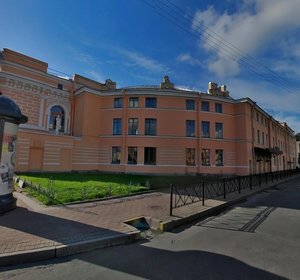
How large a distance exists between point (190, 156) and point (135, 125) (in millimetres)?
7195

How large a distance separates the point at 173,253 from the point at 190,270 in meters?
0.88

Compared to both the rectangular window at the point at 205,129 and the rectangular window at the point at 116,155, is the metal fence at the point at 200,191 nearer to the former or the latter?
the rectangular window at the point at 205,129

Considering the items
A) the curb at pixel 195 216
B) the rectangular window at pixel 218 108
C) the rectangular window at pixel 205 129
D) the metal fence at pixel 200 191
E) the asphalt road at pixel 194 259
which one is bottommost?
the asphalt road at pixel 194 259

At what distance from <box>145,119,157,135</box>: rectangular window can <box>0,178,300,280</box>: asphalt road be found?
66.5 feet

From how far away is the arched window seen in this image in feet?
88.0

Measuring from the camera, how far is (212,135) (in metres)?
28.4

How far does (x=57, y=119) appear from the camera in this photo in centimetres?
2723

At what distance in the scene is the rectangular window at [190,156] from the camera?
89.0 ft

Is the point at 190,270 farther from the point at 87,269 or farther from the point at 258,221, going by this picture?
the point at 258,221

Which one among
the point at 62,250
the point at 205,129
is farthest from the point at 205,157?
the point at 62,250

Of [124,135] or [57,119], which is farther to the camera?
[57,119]

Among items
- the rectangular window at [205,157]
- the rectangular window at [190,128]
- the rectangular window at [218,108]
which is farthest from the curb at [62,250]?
the rectangular window at [218,108]

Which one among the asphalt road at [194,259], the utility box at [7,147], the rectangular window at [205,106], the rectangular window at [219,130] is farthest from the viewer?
the rectangular window at [219,130]

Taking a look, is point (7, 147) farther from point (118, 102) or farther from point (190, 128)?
point (190, 128)
